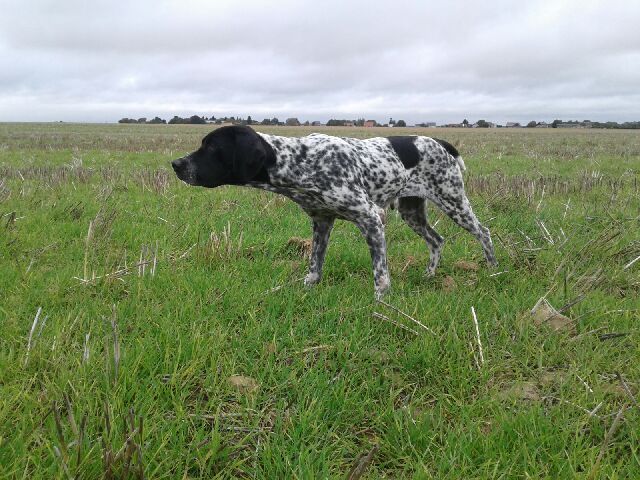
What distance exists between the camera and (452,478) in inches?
79.3

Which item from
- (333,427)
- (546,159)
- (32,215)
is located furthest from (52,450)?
(546,159)

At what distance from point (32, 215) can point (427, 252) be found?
198 inches

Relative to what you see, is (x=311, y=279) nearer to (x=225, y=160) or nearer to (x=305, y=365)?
(x=225, y=160)

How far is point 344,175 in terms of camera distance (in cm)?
418

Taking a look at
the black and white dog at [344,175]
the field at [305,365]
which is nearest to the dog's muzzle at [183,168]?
the black and white dog at [344,175]

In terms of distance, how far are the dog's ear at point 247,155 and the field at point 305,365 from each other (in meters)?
0.95

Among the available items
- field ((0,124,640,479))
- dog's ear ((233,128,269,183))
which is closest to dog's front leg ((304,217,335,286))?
field ((0,124,640,479))

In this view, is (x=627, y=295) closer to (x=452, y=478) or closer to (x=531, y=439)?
(x=531, y=439)

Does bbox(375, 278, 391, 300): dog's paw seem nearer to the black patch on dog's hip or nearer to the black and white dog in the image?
the black and white dog

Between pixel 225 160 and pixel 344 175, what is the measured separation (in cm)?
107

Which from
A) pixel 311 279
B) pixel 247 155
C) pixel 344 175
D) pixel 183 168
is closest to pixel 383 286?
pixel 311 279

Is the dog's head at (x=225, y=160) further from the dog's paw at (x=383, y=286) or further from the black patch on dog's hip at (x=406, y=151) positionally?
the black patch on dog's hip at (x=406, y=151)

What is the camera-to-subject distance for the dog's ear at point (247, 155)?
3.78 metres

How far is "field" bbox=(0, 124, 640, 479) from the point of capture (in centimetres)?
210
